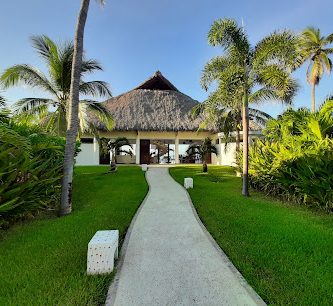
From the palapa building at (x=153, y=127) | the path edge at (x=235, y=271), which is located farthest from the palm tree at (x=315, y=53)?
the path edge at (x=235, y=271)

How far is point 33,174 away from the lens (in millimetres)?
6039

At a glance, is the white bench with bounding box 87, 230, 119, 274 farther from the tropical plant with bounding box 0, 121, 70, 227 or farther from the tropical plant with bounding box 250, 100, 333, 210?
the tropical plant with bounding box 250, 100, 333, 210

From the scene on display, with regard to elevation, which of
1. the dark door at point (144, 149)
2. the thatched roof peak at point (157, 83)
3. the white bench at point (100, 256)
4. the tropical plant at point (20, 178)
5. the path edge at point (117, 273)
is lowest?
the path edge at point (117, 273)

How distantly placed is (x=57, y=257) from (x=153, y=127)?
18240 mm

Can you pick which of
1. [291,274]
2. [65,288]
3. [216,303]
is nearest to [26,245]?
[65,288]

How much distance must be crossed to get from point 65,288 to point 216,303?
68.9 inches

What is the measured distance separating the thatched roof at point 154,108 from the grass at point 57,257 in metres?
14.5

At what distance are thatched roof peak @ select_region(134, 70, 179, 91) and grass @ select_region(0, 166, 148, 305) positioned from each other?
20.2 meters

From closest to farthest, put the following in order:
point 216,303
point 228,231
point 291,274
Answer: point 216,303 < point 291,274 < point 228,231

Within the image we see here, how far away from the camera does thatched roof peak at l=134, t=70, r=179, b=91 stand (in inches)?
1019

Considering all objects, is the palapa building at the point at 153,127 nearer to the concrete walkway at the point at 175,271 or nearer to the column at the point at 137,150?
the column at the point at 137,150

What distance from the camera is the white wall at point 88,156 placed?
21484 millimetres

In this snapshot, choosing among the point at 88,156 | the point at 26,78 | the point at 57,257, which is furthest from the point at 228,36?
the point at 88,156

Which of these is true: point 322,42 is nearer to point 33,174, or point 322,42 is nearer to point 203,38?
point 203,38
